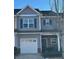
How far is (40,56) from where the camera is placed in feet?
7.44

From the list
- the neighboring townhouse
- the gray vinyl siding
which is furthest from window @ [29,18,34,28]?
the gray vinyl siding

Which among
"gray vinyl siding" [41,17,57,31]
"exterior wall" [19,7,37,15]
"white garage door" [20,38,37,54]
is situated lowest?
"white garage door" [20,38,37,54]

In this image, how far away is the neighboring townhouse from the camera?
228 cm

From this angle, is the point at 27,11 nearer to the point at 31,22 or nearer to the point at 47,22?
the point at 31,22

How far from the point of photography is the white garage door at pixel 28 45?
2.27m

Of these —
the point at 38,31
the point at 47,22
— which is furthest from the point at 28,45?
the point at 47,22

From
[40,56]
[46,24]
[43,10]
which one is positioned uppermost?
[43,10]

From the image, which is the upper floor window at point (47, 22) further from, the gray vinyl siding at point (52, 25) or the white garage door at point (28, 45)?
the white garage door at point (28, 45)

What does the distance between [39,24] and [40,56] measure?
0.33m

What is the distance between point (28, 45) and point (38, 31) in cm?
18

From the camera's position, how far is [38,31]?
7.56 feet

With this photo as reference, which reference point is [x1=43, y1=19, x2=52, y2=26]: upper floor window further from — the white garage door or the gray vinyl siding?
the white garage door
